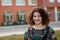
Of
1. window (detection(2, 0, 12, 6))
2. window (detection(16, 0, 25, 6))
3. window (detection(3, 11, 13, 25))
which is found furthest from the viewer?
window (detection(16, 0, 25, 6))

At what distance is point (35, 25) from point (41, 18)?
5.7 inches

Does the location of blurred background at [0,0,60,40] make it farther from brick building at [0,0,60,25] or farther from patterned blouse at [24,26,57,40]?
patterned blouse at [24,26,57,40]

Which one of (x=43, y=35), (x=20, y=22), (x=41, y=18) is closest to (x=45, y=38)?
(x=43, y=35)

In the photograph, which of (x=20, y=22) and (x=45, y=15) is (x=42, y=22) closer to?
(x=45, y=15)

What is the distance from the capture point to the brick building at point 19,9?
119 ft

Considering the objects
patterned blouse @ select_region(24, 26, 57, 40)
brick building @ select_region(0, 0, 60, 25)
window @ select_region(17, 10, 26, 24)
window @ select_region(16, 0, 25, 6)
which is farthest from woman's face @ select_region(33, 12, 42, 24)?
window @ select_region(16, 0, 25, 6)

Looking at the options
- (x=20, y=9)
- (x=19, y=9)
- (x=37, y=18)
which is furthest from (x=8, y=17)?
(x=37, y=18)

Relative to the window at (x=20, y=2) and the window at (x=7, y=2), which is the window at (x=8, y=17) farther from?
the window at (x=20, y=2)

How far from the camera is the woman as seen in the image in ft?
13.9

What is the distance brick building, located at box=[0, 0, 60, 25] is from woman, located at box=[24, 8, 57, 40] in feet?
101

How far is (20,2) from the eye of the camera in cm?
3834

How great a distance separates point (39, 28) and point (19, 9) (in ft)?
111

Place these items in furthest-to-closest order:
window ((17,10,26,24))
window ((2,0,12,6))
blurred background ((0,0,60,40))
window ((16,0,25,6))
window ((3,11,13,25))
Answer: window ((16,0,25,6)), window ((2,0,12,6)), blurred background ((0,0,60,40)), window ((17,10,26,24)), window ((3,11,13,25))

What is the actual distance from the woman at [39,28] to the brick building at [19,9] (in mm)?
30920
